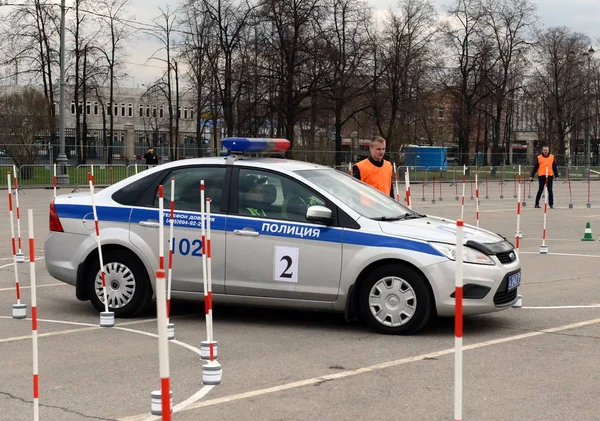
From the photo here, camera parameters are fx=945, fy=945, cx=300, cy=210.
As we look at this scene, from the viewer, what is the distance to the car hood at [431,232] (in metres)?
8.35

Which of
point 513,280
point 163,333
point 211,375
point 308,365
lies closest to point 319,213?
point 308,365

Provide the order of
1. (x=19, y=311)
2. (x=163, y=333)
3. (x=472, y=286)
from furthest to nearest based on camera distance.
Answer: (x=19, y=311)
(x=472, y=286)
(x=163, y=333)

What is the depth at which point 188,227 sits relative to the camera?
899 cm

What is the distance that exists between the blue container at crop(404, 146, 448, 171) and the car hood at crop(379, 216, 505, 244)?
3956cm

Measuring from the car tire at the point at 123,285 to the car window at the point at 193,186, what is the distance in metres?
0.63

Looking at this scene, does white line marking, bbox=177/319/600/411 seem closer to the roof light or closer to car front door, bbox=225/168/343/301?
car front door, bbox=225/168/343/301

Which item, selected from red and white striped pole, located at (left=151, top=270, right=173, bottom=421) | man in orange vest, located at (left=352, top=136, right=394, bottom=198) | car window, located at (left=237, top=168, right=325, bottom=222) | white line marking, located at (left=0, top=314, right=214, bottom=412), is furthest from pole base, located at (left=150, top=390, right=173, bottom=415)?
man in orange vest, located at (left=352, top=136, right=394, bottom=198)

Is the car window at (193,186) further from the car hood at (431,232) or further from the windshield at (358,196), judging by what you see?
the car hood at (431,232)

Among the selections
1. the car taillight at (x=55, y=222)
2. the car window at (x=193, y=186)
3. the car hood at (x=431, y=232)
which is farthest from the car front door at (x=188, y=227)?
the car hood at (x=431, y=232)

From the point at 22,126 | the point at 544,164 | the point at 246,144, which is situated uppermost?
the point at 22,126

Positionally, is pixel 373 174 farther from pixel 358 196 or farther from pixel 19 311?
pixel 19 311

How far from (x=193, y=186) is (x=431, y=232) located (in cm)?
236

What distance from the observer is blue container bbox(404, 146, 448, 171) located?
159ft

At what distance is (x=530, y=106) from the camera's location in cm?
7356
